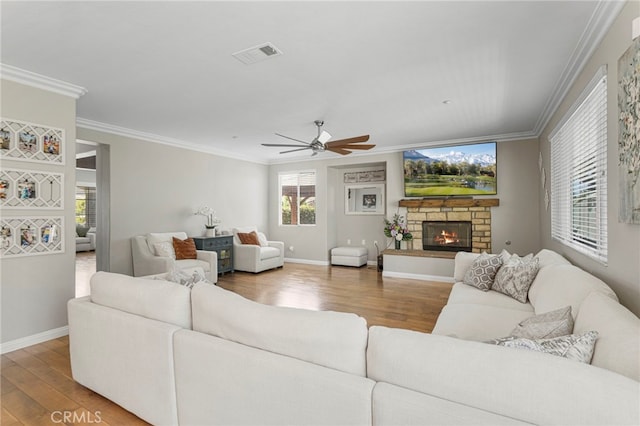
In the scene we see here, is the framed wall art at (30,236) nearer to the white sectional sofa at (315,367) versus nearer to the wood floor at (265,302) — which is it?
the wood floor at (265,302)

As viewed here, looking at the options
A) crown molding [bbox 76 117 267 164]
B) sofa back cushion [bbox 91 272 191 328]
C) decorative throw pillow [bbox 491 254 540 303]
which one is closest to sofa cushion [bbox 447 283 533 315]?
decorative throw pillow [bbox 491 254 540 303]

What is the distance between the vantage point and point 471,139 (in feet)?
18.7

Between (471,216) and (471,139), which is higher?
(471,139)

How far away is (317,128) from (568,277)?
3735 millimetres

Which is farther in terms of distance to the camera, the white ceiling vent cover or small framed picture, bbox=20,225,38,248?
small framed picture, bbox=20,225,38,248

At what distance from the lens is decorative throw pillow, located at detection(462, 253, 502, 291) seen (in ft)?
10.6

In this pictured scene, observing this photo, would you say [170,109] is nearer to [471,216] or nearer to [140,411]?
[140,411]

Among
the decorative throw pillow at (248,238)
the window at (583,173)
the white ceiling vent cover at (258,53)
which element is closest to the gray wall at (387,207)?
the decorative throw pillow at (248,238)

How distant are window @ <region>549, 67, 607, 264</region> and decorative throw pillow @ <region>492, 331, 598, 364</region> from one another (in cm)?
154

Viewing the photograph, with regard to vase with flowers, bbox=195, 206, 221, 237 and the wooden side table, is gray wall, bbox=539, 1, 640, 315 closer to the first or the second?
the wooden side table

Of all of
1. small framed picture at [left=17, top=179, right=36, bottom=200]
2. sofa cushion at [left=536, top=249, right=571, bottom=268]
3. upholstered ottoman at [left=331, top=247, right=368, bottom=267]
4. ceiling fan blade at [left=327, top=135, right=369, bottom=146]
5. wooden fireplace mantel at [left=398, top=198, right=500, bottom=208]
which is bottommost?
upholstered ottoman at [left=331, top=247, right=368, bottom=267]

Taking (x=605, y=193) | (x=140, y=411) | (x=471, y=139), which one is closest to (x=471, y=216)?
(x=471, y=139)

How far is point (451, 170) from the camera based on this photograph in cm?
582

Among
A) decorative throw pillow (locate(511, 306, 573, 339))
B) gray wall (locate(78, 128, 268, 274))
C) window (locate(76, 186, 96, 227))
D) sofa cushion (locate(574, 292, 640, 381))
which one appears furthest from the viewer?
window (locate(76, 186, 96, 227))
